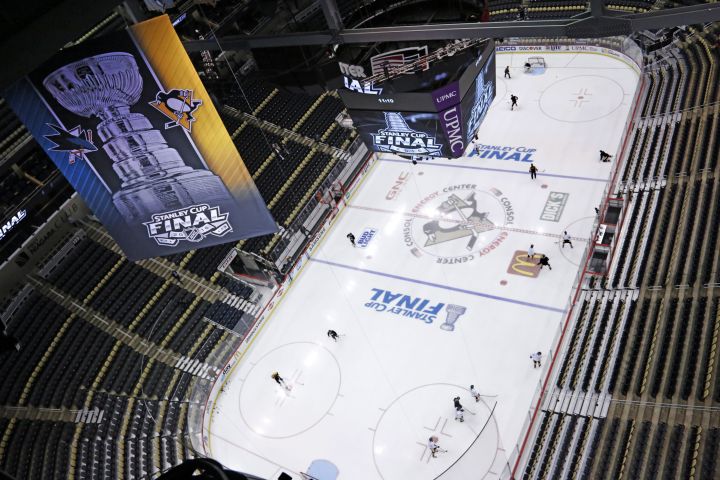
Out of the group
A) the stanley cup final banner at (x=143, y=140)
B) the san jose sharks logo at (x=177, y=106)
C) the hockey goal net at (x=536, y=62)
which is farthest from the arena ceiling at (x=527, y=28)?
the hockey goal net at (x=536, y=62)

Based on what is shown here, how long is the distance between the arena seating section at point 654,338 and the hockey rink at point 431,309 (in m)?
1.03

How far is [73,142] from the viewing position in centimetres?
804

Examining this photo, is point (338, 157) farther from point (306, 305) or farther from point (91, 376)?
point (91, 376)

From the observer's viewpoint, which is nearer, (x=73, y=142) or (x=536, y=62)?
(x=73, y=142)

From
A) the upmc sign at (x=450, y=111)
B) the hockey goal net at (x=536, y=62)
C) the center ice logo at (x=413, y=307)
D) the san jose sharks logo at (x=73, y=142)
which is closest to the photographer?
the san jose sharks logo at (x=73, y=142)

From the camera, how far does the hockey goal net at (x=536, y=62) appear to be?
27.3 metres

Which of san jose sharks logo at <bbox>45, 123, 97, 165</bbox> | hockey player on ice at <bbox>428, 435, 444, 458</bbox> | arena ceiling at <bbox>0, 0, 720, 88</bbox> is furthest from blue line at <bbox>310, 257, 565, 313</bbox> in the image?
san jose sharks logo at <bbox>45, 123, 97, 165</bbox>

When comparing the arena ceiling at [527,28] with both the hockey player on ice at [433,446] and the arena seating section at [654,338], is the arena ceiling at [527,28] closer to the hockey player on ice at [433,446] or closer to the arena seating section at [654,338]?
the arena seating section at [654,338]

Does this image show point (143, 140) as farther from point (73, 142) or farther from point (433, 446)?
point (433, 446)

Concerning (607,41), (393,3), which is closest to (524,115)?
(607,41)

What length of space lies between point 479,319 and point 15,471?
46.5 ft

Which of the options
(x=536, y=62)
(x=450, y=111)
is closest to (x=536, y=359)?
(x=450, y=111)

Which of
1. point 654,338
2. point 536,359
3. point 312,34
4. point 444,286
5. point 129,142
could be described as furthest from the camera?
point 444,286

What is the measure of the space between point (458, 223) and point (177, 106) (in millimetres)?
14642
